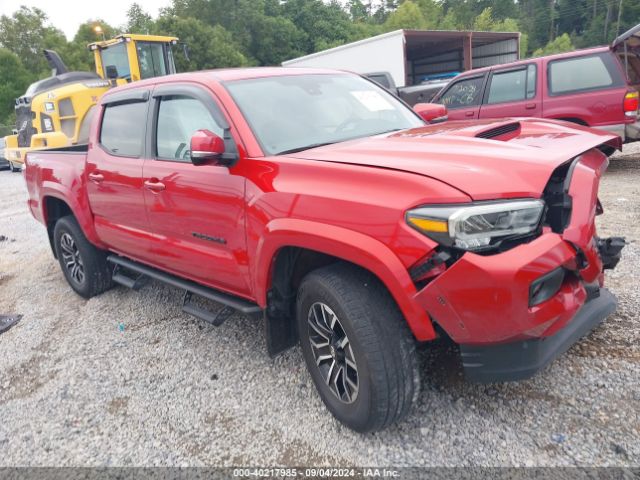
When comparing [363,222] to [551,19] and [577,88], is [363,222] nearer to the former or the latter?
[577,88]

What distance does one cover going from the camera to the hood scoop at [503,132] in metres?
2.73

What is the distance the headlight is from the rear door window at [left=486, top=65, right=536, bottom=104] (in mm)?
6674

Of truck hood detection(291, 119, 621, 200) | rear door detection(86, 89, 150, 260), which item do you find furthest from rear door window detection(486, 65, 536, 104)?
rear door detection(86, 89, 150, 260)

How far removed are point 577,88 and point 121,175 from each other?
22.0 ft

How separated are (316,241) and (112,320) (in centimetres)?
273

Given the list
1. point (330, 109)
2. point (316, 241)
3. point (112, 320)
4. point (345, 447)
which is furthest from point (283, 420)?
point (112, 320)

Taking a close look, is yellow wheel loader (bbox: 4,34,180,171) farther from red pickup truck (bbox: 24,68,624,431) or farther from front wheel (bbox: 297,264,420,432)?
front wheel (bbox: 297,264,420,432)

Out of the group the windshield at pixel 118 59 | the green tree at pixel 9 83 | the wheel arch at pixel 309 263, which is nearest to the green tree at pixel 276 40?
the green tree at pixel 9 83

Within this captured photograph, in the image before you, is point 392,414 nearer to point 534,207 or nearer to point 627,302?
point 534,207

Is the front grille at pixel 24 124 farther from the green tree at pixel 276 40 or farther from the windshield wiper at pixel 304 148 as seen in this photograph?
the green tree at pixel 276 40

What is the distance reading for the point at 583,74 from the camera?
7527mm

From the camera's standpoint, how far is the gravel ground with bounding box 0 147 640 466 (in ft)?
7.97

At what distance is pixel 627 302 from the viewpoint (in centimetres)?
349

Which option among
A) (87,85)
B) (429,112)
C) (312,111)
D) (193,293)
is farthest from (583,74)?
(87,85)
